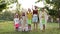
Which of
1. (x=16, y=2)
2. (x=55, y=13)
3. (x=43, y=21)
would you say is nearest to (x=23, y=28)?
(x=43, y=21)

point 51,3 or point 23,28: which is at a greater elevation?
point 51,3

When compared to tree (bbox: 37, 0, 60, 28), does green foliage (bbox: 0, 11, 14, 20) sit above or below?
below

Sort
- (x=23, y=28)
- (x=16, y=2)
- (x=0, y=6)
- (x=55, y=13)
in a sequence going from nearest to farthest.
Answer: (x=23, y=28) → (x=55, y=13) → (x=0, y=6) → (x=16, y=2)

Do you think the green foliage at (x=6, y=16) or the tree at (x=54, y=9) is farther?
the green foliage at (x=6, y=16)

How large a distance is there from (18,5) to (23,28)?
10.1 m

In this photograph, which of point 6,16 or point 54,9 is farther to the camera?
point 6,16

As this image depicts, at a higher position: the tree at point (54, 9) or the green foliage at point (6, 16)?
the tree at point (54, 9)

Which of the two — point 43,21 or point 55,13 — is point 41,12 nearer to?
point 43,21

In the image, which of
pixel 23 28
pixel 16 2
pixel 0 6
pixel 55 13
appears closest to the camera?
pixel 23 28

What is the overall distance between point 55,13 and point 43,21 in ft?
16.0

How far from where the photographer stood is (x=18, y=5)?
91.0 feet

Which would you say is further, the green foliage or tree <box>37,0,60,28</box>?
the green foliage

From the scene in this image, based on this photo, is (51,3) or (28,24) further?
(51,3)

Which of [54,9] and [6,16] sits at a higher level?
[54,9]
